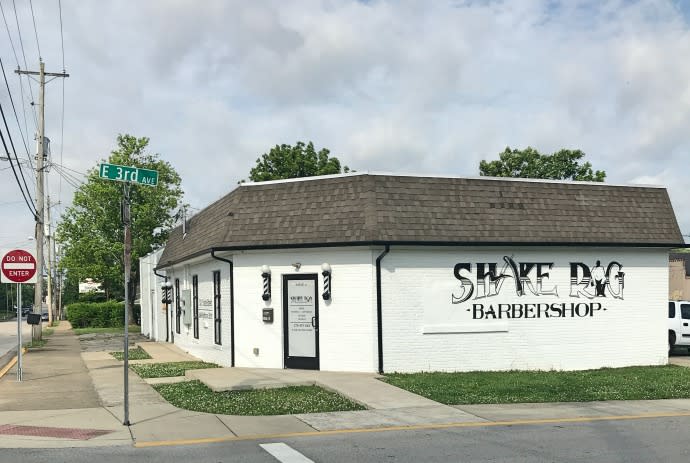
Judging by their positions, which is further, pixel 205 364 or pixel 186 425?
pixel 205 364

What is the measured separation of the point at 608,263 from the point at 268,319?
8656mm

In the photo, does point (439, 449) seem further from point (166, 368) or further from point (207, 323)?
point (207, 323)

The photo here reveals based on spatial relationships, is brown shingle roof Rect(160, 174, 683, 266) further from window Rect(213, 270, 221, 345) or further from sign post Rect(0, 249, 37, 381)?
sign post Rect(0, 249, 37, 381)

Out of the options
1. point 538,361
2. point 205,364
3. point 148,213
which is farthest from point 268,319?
point 148,213

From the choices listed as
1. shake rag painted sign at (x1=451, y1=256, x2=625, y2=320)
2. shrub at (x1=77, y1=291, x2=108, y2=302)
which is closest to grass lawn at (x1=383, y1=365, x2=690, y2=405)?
shake rag painted sign at (x1=451, y1=256, x2=625, y2=320)

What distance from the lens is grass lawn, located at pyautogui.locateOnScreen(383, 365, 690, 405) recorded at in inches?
504

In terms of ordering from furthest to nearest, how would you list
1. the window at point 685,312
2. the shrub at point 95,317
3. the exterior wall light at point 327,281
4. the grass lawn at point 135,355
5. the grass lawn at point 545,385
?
the shrub at point 95,317 < the window at point 685,312 < the grass lawn at point 135,355 < the exterior wall light at point 327,281 < the grass lawn at point 545,385

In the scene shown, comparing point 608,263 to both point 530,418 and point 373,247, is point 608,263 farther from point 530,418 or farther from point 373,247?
point 530,418

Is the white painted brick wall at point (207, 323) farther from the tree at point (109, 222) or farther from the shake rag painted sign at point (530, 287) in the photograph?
the tree at point (109, 222)

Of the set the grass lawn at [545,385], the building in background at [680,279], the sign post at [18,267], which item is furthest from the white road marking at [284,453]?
the building in background at [680,279]

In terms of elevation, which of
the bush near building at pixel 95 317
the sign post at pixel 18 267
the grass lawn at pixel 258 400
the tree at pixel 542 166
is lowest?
the bush near building at pixel 95 317

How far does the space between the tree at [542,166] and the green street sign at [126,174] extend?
126 ft

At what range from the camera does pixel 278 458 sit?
8.19 metres

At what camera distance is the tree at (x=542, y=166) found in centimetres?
4681
